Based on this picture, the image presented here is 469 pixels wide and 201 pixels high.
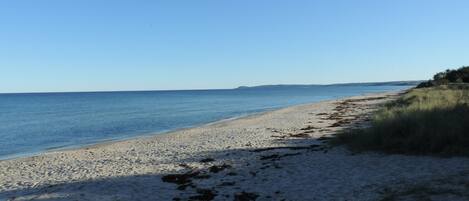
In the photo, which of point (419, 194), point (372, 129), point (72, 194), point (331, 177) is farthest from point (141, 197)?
point (372, 129)

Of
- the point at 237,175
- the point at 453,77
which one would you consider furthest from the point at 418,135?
the point at 453,77


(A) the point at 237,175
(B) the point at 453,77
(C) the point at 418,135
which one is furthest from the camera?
(B) the point at 453,77

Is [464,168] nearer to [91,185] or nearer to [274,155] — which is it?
[274,155]

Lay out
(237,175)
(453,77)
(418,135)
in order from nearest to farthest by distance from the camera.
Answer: (237,175)
(418,135)
(453,77)

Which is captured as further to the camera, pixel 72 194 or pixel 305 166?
pixel 305 166

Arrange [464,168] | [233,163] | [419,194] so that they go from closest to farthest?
[419,194]
[464,168]
[233,163]

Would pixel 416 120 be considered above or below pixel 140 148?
above

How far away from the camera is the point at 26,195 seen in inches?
430

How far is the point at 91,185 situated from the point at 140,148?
830 centimetres

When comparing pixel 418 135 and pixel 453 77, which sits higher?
pixel 453 77

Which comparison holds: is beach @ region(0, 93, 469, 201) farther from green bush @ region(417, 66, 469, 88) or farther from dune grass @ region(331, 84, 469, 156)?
green bush @ region(417, 66, 469, 88)

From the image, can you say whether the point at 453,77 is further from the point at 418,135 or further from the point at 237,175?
the point at 237,175

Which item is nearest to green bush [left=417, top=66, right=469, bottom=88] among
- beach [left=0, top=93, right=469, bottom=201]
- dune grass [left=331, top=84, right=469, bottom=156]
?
dune grass [left=331, top=84, right=469, bottom=156]

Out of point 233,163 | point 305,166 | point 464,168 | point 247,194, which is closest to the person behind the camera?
point 247,194
